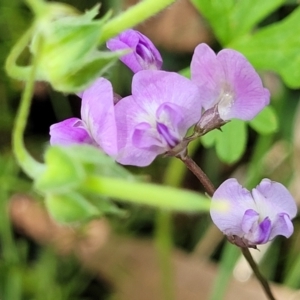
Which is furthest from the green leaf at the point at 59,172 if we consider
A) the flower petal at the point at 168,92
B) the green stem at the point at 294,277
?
the green stem at the point at 294,277

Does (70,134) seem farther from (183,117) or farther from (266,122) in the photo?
(266,122)

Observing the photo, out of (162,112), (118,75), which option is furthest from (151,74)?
(118,75)

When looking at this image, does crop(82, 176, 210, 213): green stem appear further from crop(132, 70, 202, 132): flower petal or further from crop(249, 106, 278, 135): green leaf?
crop(249, 106, 278, 135): green leaf

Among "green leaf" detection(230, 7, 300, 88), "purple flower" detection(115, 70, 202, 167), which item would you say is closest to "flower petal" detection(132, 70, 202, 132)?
"purple flower" detection(115, 70, 202, 167)

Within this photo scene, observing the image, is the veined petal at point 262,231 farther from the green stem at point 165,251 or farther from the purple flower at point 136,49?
the green stem at point 165,251

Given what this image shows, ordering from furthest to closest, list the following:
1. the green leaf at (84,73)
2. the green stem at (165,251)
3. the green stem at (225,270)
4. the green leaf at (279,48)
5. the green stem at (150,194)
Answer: the green stem at (165,251) < the green stem at (225,270) < the green leaf at (279,48) < the green leaf at (84,73) < the green stem at (150,194)

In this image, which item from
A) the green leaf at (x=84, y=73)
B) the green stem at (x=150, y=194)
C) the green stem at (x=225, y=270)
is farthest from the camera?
Answer: the green stem at (x=225, y=270)
